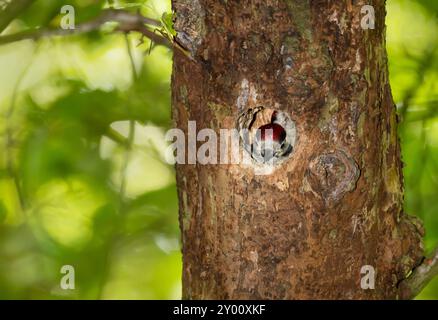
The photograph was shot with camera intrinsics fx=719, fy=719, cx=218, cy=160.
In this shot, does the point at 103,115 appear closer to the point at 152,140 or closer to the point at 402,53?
the point at 152,140

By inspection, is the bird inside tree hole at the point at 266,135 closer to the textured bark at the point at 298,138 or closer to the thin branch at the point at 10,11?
→ the textured bark at the point at 298,138

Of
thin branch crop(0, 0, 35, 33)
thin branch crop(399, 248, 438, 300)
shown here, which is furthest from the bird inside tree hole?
thin branch crop(0, 0, 35, 33)

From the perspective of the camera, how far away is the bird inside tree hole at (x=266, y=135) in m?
0.69

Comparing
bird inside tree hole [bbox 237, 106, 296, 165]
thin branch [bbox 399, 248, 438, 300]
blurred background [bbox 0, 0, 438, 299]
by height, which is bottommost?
thin branch [bbox 399, 248, 438, 300]

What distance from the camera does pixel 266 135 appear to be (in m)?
0.68

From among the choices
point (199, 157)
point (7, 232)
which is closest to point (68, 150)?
point (7, 232)

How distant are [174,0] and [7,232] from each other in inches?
32.1

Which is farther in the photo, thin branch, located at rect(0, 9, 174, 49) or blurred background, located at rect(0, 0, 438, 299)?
blurred background, located at rect(0, 0, 438, 299)

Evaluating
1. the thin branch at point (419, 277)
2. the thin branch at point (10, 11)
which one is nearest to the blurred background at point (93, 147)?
the thin branch at point (10, 11)

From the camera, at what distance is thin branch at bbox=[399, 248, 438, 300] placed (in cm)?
77

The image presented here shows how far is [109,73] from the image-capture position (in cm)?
138

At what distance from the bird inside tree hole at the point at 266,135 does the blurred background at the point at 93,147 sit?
0.56 m

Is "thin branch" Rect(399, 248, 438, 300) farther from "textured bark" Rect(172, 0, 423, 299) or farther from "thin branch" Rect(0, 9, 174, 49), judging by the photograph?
"thin branch" Rect(0, 9, 174, 49)

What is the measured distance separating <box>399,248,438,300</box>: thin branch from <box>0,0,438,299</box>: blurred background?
43 centimetres
